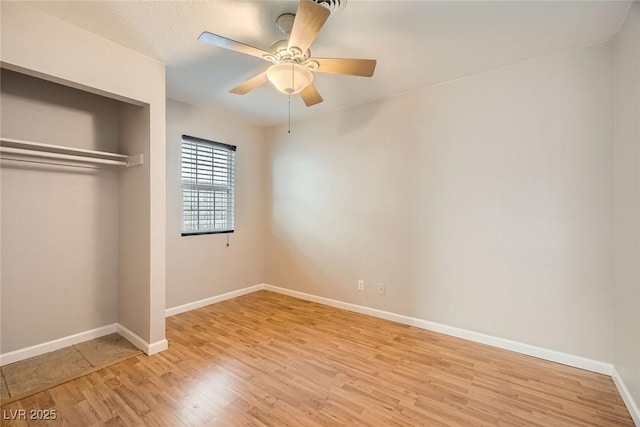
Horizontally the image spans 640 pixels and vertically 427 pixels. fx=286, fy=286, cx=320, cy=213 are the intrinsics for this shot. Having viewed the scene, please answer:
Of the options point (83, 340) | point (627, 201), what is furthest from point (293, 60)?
point (83, 340)

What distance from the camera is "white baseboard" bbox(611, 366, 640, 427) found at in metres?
1.69

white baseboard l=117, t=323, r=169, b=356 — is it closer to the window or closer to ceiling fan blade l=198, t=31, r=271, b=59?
the window

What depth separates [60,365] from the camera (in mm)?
2252

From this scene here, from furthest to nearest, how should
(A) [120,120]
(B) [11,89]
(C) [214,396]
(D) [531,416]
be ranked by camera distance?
(A) [120,120], (B) [11,89], (C) [214,396], (D) [531,416]

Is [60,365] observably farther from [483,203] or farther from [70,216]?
[483,203]

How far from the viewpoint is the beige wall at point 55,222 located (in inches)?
90.0

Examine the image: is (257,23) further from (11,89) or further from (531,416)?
(531,416)

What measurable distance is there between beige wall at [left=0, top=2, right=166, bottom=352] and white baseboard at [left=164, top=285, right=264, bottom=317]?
629 mm

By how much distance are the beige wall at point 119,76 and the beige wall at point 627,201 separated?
3382 millimetres

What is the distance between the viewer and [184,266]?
3.50 meters

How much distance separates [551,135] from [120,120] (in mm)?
3923

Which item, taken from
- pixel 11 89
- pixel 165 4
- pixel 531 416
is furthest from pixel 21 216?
pixel 531 416
